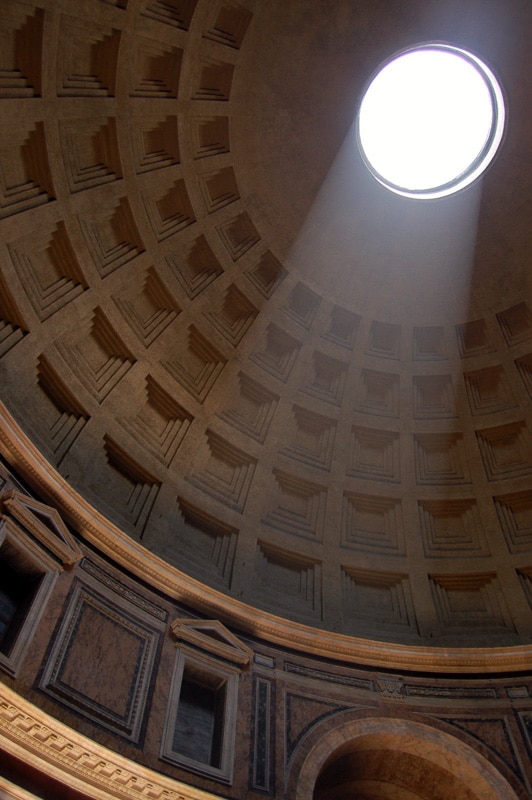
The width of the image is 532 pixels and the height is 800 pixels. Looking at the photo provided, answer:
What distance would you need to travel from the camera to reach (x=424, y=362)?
1961 centimetres

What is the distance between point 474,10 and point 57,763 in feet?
57.8

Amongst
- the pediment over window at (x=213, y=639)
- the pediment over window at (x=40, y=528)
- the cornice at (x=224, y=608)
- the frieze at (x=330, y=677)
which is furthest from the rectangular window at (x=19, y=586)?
the frieze at (x=330, y=677)

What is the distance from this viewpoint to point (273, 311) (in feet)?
61.1

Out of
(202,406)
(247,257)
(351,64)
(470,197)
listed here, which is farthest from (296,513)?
(351,64)

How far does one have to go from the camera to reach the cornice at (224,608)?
1193 cm

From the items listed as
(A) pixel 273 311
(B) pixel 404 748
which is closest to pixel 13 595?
(B) pixel 404 748

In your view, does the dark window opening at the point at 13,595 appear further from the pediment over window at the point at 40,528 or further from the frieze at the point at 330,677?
the frieze at the point at 330,677

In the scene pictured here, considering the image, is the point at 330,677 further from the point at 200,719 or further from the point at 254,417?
the point at 254,417

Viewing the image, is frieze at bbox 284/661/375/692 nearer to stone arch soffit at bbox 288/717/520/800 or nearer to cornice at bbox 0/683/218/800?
stone arch soffit at bbox 288/717/520/800

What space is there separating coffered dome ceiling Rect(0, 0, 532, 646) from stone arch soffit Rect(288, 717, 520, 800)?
2.48 meters

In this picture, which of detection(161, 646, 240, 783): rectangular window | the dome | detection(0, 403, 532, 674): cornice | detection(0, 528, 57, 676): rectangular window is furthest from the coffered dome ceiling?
detection(0, 528, 57, 676): rectangular window

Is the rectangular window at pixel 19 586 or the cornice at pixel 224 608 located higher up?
the cornice at pixel 224 608

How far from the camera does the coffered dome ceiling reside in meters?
14.2

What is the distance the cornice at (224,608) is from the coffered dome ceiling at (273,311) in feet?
3.05
